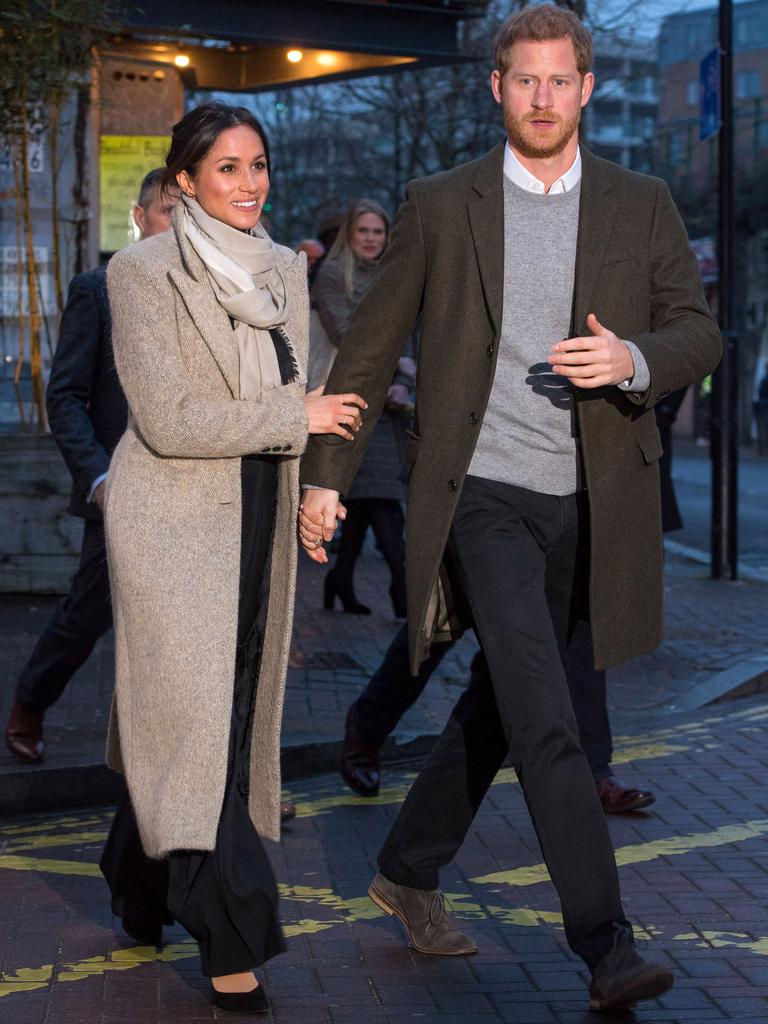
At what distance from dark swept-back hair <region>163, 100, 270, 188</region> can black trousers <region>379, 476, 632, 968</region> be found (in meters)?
0.94

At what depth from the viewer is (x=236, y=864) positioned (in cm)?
395

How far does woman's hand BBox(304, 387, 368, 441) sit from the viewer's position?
13.2 feet

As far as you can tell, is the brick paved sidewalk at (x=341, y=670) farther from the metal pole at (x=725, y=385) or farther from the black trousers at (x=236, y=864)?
the black trousers at (x=236, y=864)

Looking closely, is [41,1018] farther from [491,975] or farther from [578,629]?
[578,629]

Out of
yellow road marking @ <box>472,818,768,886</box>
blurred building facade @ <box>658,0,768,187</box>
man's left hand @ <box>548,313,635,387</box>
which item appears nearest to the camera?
man's left hand @ <box>548,313,635,387</box>

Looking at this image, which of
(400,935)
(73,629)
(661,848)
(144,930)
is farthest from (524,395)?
(73,629)

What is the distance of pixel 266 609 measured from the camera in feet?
13.7

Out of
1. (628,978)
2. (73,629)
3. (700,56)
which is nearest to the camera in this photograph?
(628,978)

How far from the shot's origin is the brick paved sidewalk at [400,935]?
13.2ft

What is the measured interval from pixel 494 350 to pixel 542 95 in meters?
0.58

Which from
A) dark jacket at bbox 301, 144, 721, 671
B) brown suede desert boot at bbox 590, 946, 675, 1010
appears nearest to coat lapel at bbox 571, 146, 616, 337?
dark jacket at bbox 301, 144, 721, 671

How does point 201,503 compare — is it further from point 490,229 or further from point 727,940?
point 727,940

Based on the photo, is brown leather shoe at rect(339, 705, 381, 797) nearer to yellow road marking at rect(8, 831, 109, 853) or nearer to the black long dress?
yellow road marking at rect(8, 831, 109, 853)

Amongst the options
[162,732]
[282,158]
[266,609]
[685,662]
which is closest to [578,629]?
[266,609]
